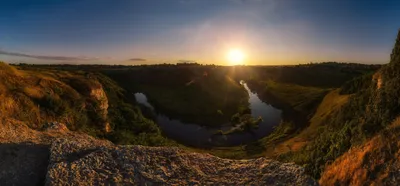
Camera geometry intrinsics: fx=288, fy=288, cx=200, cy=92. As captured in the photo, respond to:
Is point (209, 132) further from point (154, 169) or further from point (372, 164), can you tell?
point (372, 164)

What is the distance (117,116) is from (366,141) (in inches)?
2417

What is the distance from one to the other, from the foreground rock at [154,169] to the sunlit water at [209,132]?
5880cm

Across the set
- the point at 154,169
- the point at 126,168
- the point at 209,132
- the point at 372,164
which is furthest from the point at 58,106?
the point at 209,132

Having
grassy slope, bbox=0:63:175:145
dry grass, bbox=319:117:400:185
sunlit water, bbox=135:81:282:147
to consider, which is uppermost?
dry grass, bbox=319:117:400:185

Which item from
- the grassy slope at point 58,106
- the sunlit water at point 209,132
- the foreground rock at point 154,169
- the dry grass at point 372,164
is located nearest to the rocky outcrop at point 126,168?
the foreground rock at point 154,169

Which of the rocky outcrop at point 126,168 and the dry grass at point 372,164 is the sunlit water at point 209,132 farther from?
the dry grass at point 372,164

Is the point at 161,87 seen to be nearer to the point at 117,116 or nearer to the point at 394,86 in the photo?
the point at 117,116

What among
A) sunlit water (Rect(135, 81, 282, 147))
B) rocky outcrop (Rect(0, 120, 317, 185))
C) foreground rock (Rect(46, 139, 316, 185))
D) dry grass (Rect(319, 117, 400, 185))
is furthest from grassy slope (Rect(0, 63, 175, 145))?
dry grass (Rect(319, 117, 400, 185))

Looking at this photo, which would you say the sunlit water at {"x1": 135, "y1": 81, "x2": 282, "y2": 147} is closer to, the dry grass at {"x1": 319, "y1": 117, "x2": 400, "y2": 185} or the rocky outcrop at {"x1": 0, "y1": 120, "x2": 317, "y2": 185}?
the rocky outcrop at {"x1": 0, "y1": 120, "x2": 317, "y2": 185}

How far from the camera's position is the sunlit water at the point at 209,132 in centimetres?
7625

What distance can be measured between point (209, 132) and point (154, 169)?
7239cm

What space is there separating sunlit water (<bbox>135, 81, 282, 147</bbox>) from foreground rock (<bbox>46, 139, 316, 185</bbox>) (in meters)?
58.8

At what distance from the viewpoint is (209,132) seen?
85312 mm

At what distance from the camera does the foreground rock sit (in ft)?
41.3
